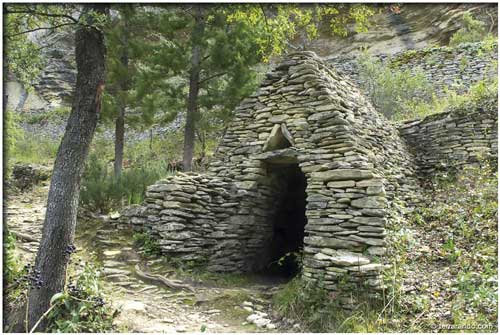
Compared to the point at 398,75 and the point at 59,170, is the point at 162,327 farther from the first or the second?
the point at 398,75

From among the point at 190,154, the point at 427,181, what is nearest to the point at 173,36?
the point at 190,154

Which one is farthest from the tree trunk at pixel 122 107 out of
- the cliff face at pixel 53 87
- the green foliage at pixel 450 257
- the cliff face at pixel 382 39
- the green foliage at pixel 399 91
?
the cliff face at pixel 53 87

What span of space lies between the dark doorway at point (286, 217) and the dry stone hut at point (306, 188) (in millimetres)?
53

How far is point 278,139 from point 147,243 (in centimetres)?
265

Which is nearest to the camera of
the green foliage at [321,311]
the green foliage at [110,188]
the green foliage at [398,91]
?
the green foliage at [321,311]

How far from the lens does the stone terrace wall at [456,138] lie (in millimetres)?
6633

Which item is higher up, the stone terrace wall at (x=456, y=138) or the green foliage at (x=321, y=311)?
the stone terrace wall at (x=456, y=138)

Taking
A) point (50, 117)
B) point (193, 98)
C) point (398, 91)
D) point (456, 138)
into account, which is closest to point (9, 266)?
point (193, 98)

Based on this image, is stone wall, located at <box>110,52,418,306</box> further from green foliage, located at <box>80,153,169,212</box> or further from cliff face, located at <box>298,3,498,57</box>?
cliff face, located at <box>298,3,498,57</box>

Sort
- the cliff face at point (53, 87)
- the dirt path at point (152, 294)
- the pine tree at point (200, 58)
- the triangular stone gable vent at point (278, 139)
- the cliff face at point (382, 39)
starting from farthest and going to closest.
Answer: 1. the cliff face at point (53, 87)
2. the cliff face at point (382, 39)
3. the pine tree at point (200, 58)
4. the triangular stone gable vent at point (278, 139)
5. the dirt path at point (152, 294)

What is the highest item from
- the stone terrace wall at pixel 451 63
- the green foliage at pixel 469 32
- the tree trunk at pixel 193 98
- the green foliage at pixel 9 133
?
the green foliage at pixel 469 32

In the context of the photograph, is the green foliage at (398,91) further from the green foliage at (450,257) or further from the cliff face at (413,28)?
the green foliage at (450,257)

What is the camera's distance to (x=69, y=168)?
366cm

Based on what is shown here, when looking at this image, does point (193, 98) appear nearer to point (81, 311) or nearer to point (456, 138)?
point (456, 138)
